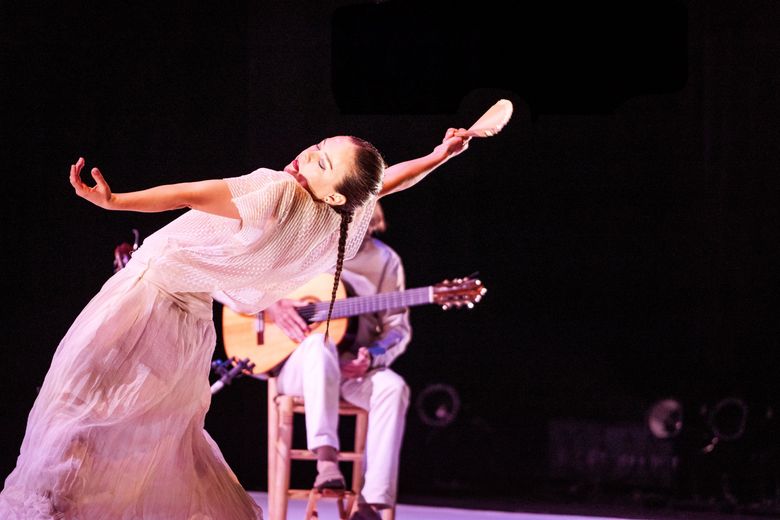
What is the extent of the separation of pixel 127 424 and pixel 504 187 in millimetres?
2327

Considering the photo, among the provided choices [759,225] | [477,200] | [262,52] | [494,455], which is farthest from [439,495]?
[262,52]

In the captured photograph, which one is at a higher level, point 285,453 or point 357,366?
point 357,366

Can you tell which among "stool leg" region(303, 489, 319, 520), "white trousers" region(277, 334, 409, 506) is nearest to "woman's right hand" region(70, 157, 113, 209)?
"white trousers" region(277, 334, 409, 506)

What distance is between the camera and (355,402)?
3598 millimetres

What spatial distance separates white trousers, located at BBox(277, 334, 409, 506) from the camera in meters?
3.33

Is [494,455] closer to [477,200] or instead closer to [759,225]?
[477,200]

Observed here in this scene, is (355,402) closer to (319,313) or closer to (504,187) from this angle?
(319,313)

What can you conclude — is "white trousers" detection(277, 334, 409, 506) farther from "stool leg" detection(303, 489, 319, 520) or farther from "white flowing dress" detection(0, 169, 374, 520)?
"white flowing dress" detection(0, 169, 374, 520)

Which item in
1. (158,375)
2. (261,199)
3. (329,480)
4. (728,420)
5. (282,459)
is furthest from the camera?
(728,420)

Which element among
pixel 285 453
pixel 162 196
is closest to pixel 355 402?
pixel 285 453

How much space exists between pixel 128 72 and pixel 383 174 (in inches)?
96.9

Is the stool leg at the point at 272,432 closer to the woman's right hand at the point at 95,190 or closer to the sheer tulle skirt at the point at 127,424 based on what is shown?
the sheer tulle skirt at the point at 127,424

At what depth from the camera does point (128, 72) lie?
438 cm

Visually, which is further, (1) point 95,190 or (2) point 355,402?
(2) point 355,402
